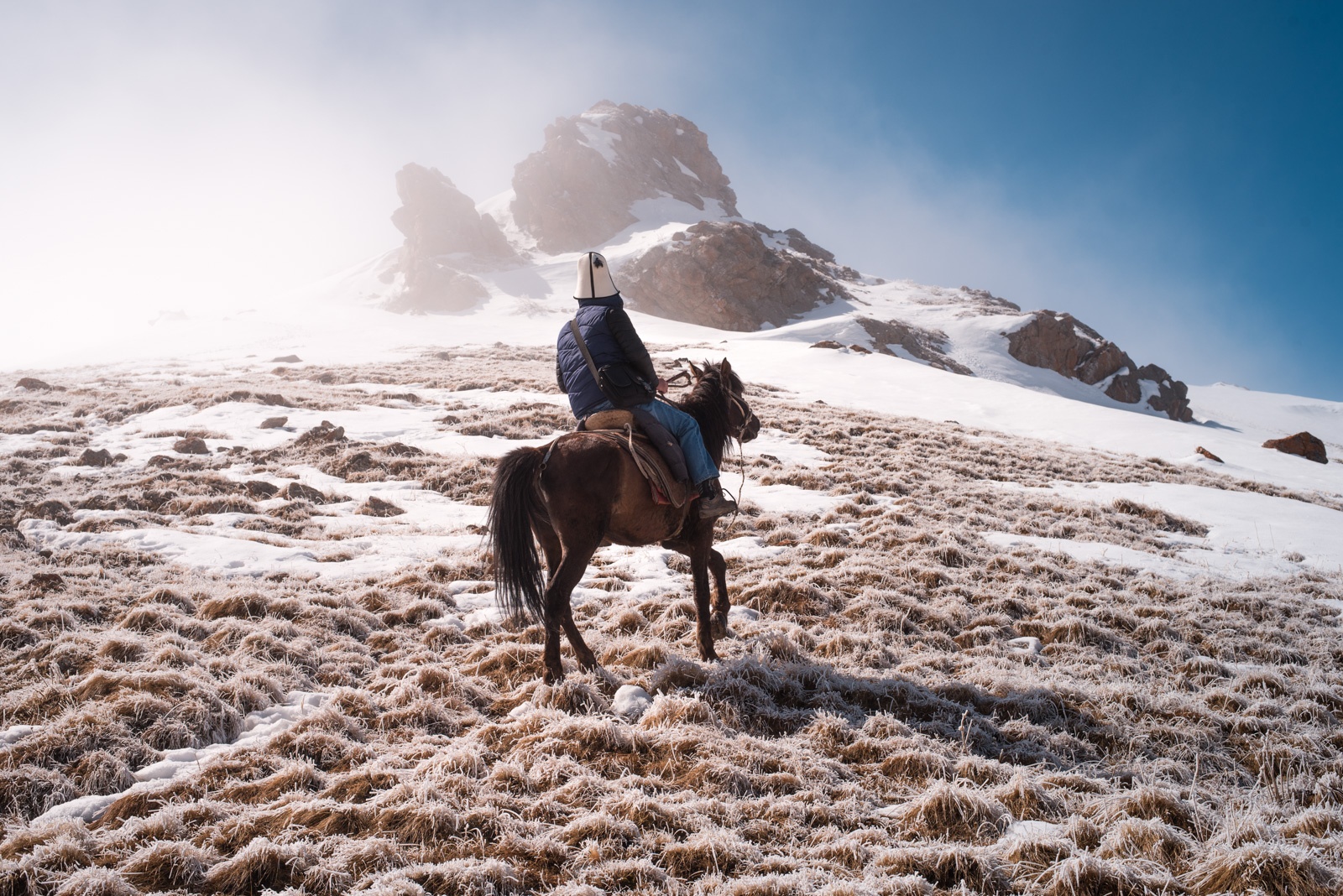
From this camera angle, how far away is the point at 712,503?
612 centimetres

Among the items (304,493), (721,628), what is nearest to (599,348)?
(721,628)

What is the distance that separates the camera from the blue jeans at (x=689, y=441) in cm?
608

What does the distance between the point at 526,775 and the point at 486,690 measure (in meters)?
1.65

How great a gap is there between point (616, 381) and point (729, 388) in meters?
1.70

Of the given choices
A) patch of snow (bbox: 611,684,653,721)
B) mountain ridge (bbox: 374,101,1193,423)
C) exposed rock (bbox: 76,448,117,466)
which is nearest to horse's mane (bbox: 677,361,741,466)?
patch of snow (bbox: 611,684,653,721)

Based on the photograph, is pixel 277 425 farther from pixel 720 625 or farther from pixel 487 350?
pixel 487 350

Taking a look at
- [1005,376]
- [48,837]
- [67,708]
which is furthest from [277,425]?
[1005,376]

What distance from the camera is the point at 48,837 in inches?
126

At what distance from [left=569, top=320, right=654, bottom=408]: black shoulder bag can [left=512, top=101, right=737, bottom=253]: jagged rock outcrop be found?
105443 millimetres

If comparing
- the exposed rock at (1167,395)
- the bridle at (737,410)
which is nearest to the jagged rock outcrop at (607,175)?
the exposed rock at (1167,395)

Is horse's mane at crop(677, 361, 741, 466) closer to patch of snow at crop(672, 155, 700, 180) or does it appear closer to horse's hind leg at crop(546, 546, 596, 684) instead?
horse's hind leg at crop(546, 546, 596, 684)

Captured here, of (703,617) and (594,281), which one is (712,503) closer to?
(703,617)

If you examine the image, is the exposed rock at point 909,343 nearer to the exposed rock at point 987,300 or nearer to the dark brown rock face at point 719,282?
the dark brown rock face at point 719,282

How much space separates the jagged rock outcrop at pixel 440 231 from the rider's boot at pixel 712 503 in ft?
278
